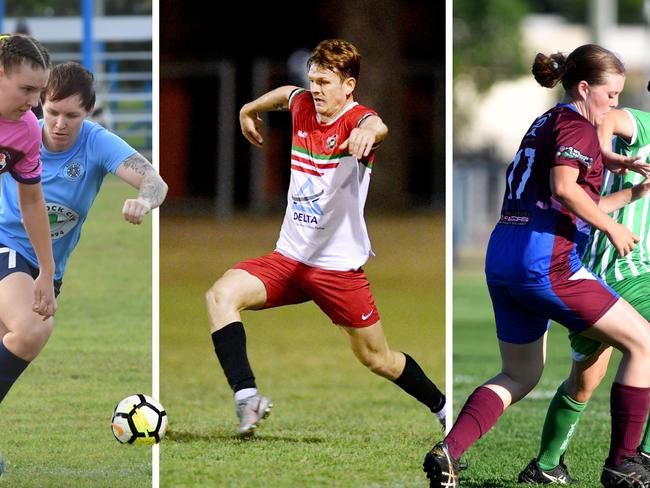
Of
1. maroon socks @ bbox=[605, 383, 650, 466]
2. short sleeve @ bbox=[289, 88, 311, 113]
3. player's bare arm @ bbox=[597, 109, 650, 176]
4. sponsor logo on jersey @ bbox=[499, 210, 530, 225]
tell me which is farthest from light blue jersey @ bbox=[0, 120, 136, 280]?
maroon socks @ bbox=[605, 383, 650, 466]

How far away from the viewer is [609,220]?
4906 mm

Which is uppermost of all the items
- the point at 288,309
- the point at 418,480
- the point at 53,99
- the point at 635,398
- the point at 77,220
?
the point at 53,99

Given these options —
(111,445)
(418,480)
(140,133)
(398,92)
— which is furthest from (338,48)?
(398,92)

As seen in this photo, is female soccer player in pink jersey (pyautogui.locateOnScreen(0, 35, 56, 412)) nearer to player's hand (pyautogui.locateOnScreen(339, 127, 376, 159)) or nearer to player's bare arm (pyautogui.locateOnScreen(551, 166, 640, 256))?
player's hand (pyautogui.locateOnScreen(339, 127, 376, 159))

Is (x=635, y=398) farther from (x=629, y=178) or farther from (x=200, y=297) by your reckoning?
(x=200, y=297)

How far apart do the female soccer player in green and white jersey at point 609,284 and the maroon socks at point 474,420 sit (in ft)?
Answer: 2.17

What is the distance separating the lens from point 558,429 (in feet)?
18.9

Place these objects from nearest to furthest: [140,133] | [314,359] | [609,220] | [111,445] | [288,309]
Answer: [609,220] → [111,445] → [314,359] → [288,309] → [140,133]

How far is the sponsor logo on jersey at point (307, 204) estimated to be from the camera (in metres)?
5.76

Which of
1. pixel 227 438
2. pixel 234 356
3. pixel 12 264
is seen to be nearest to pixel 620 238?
pixel 234 356

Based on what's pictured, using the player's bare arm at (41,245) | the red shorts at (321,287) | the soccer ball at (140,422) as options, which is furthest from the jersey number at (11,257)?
the red shorts at (321,287)

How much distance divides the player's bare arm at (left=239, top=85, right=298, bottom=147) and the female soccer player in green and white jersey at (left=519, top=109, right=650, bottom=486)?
Answer: 159 cm

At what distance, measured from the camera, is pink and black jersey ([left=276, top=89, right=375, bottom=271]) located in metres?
5.69

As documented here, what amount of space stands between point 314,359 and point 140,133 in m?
10.2
